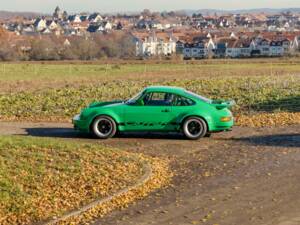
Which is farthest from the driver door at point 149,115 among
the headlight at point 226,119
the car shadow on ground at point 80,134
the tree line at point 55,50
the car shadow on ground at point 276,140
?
the tree line at point 55,50

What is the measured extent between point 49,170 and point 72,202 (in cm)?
180

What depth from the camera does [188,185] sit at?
40.0ft

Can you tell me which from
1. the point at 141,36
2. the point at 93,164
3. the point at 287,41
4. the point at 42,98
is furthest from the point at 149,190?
the point at 141,36

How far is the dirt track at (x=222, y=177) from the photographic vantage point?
33.4ft

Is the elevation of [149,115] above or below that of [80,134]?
above

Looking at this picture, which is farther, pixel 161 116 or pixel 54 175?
pixel 161 116

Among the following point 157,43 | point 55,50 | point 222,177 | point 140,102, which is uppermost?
point 140,102

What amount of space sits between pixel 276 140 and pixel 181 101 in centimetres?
255

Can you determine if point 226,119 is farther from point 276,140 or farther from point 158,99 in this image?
point 158,99

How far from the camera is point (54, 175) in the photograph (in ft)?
40.0

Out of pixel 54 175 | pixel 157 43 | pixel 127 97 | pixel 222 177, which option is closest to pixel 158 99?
pixel 222 177

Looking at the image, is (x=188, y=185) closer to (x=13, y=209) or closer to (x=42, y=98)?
(x=13, y=209)

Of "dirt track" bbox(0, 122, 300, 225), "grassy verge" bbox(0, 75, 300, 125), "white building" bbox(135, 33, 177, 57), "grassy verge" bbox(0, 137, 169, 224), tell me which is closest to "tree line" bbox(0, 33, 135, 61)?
"white building" bbox(135, 33, 177, 57)

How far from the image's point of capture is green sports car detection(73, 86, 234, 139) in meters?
16.8
